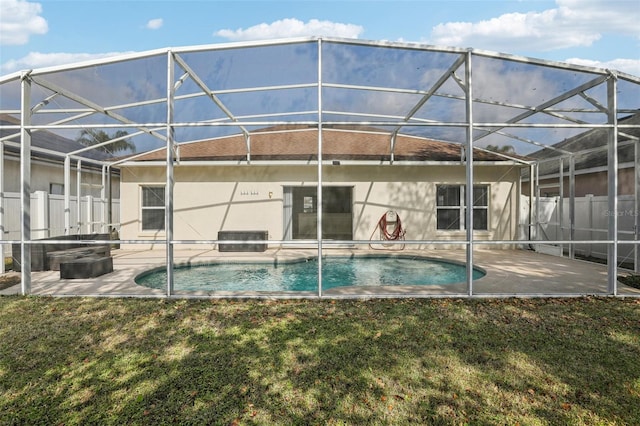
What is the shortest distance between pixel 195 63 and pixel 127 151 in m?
6.12

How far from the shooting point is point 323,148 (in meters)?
12.0

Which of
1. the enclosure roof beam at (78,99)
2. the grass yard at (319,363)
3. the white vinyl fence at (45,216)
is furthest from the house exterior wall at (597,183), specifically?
the white vinyl fence at (45,216)

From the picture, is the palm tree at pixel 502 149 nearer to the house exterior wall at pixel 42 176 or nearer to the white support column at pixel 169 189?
the white support column at pixel 169 189

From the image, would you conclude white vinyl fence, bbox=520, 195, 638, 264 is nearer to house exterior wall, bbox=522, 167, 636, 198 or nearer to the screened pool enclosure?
the screened pool enclosure

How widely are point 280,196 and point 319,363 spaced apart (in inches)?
347

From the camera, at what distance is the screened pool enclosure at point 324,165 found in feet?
18.4

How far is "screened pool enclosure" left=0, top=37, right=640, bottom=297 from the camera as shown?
560 cm

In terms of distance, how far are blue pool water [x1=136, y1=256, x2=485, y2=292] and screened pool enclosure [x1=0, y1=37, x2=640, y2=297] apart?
0.58 ft

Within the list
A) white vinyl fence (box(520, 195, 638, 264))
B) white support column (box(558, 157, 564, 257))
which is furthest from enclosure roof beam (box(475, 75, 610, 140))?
white vinyl fence (box(520, 195, 638, 264))

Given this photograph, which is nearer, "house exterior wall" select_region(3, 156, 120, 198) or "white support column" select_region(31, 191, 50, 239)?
"white support column" select_region(31, 191, 50, 239)

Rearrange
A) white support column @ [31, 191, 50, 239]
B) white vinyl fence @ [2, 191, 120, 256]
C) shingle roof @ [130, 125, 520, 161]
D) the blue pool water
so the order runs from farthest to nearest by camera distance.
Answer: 1. shingle roof @ [130, 125, 520, 161]
2. white support column @ [31, 191, 50, 239]
3. white vinyl fence @ [2, 191, 120, 256]
4. the blue pool water

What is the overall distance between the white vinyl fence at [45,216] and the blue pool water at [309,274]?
151 inches

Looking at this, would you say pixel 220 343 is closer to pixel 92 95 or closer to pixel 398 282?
pixel 398 282

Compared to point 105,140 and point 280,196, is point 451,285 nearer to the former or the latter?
point 280,196
